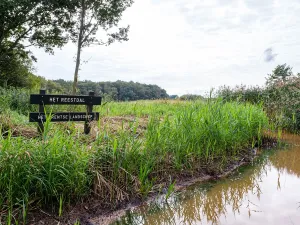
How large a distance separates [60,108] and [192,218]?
19.0ft

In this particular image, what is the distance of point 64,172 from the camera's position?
2.86 meters

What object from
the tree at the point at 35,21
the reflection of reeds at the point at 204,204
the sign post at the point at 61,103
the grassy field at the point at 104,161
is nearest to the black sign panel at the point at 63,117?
the sign post at the point at 61,103

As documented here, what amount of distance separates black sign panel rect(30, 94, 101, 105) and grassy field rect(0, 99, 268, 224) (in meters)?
0.63

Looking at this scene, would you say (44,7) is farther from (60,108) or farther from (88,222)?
(88,222)

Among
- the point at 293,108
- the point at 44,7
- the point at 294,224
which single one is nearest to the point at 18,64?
the point at 44,7

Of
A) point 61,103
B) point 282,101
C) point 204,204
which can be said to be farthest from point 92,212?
point 282,101

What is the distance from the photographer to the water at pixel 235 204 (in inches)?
119

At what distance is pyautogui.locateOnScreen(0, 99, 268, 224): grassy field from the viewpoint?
2695 mm

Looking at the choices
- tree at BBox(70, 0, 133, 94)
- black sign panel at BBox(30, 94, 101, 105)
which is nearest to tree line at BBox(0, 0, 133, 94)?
tree at BBox(70, 0, 133, 94)

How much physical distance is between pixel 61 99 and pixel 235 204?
3398 millimetres

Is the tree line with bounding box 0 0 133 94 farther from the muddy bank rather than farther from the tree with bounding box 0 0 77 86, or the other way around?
the muddy bank

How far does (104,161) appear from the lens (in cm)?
329

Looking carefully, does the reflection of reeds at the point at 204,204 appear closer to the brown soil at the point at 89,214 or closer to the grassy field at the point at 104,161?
the brown soil at the point at 89,214

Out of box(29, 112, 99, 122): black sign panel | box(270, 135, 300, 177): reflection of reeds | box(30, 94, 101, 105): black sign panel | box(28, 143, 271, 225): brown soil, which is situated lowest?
box(28, 143, 271, 225): brown soil
